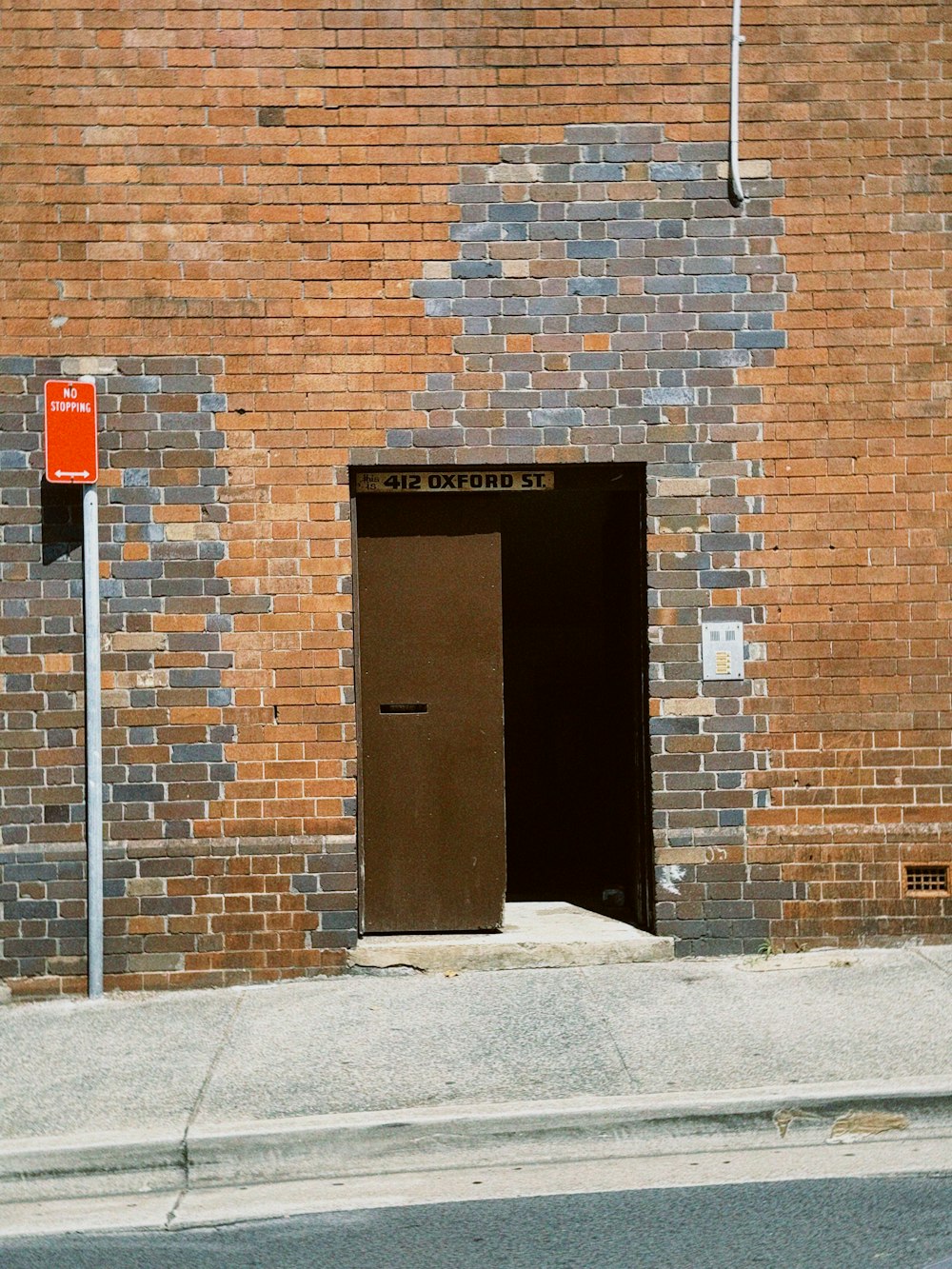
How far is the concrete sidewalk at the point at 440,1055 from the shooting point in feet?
15.5

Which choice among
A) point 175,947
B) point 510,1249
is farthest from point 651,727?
point 510,1249

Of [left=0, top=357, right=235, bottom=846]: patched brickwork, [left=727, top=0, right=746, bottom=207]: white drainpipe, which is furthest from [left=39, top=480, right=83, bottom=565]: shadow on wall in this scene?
[left=727, top=0, right=746, bottom=207]: white drainpipe

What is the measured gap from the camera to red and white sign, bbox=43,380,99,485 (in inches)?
259

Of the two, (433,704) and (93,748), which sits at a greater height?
(433,704)

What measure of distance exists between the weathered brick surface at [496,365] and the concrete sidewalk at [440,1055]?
0.61m

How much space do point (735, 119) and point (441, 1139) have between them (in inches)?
213

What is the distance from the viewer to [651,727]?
22.9 feet

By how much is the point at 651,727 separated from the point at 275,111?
3.95 meters

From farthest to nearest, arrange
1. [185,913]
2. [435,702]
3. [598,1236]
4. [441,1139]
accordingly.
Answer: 1. [435,702]
2. [185,913]
3. [441,1139]
4. [598,1236]

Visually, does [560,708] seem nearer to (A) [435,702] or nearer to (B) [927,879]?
(A) [435,702]

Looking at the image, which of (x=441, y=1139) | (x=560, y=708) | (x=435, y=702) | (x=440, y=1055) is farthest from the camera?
(x=560, y=708)

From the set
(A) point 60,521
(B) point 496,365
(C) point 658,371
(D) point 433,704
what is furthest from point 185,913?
(C) point 658,371

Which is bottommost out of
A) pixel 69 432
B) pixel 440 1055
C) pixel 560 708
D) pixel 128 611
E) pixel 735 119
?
pixel 440 1055

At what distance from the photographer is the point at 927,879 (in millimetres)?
6969
